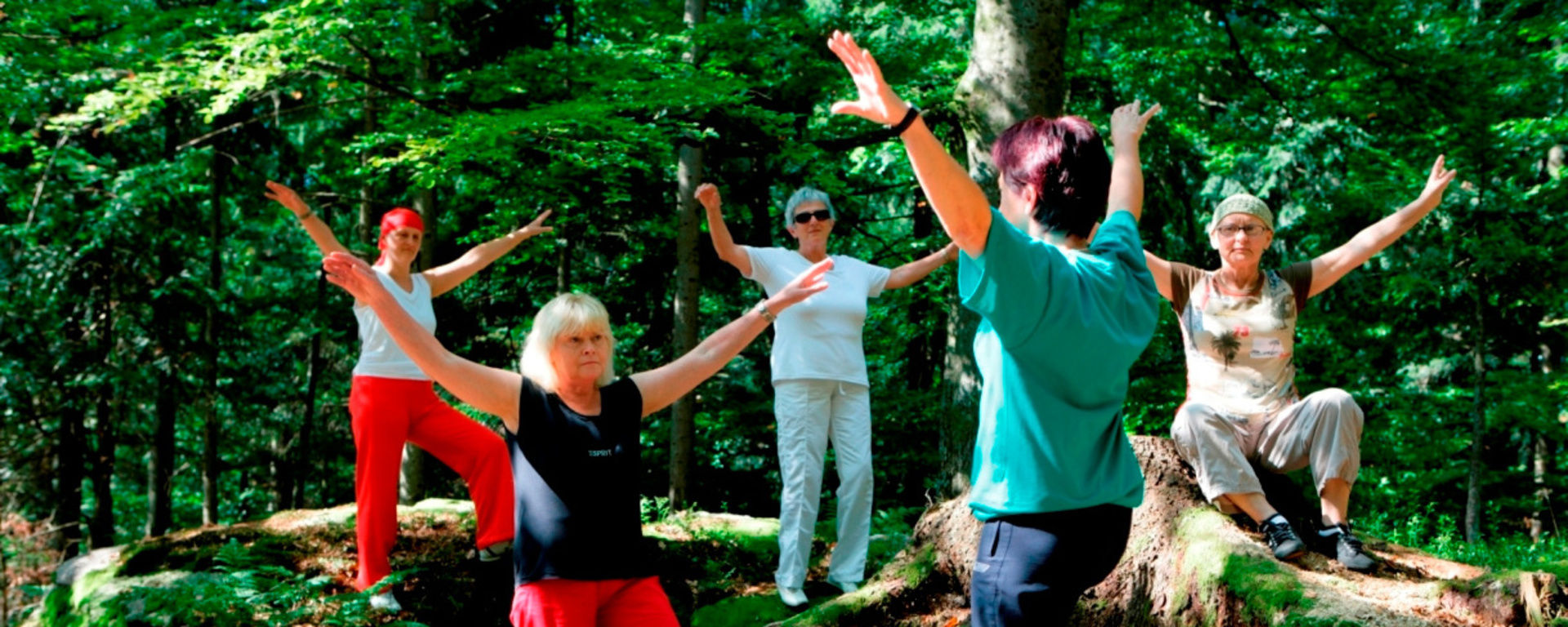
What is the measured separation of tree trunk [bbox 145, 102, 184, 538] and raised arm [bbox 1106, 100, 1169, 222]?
10990 millimetres

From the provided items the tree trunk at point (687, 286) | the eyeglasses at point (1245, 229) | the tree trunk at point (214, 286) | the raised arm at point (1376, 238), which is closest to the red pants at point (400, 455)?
the eyeglasses at point (1245, 229)

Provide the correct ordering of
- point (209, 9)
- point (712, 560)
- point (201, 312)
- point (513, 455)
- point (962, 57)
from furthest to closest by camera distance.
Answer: point (201, 312) → point (962, 57) → point (209, 9) → point (712, 560) → point (513, 455)

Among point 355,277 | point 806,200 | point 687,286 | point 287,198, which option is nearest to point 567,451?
point 355,277

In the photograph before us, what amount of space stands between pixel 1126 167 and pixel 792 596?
3327 mm

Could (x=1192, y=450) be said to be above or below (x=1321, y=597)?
above

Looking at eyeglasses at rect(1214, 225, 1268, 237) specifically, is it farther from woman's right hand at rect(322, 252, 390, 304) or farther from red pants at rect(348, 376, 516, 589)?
red pants at rect(348, 376, 516, 589)

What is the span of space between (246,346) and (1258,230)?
12.9m

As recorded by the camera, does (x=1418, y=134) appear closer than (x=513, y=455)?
No

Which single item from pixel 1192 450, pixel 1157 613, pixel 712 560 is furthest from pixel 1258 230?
pixel 712 560

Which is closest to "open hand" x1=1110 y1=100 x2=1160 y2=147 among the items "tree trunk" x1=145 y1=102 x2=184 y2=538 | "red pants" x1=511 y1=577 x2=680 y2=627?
"red pants" x1=511 y1=577 x2=680 y2=627

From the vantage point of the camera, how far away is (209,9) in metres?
8.22

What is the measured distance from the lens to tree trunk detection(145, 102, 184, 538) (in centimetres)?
1134

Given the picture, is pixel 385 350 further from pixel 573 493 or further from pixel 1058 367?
pixel 1058 367

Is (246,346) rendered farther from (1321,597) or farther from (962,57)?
(1321,597)
